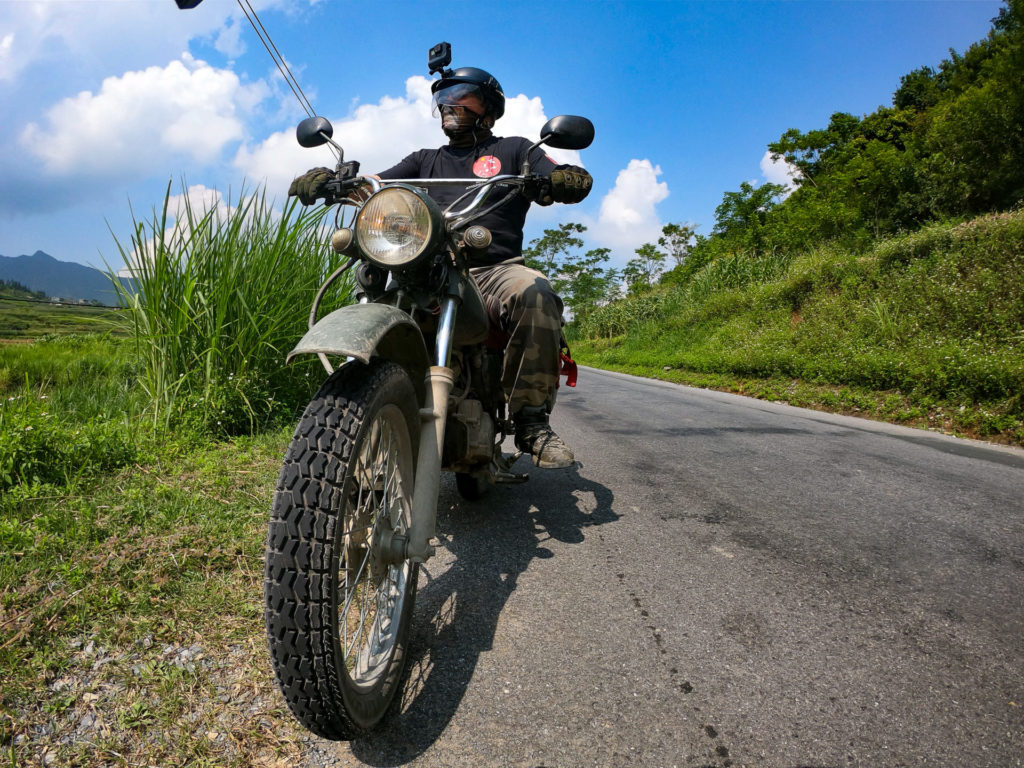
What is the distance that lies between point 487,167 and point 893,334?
9.40 meters

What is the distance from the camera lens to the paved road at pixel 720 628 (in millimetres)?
1255

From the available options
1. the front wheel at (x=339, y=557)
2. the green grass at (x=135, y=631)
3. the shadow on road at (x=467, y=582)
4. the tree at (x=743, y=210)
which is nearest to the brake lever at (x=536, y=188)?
the front wheel at (x=339, y=557)

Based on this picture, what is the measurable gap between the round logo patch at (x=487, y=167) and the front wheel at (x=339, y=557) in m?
1.43

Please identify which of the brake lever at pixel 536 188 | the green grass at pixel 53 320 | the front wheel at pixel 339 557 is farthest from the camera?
the green grass at pixel 53 320

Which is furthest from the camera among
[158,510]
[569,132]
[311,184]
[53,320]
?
[53,320]

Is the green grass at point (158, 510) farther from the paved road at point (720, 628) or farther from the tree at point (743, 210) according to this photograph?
the tree at point (743, 210)

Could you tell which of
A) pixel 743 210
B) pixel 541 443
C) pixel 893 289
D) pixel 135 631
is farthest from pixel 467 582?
pixel 743 210

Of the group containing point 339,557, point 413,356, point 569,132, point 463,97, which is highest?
point 463,97

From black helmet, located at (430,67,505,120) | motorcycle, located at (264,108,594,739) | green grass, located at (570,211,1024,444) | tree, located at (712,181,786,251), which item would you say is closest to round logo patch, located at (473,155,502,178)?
motorcycle, located at (264,108,594,739)

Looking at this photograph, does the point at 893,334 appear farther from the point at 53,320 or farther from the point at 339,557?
the point at 53,320

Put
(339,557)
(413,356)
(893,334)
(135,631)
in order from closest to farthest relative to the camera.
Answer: (339,557) → (135,631) → (413,356) → (893,334)

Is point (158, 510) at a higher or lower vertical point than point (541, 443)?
lower

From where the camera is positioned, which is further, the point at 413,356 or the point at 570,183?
the point at 570,183

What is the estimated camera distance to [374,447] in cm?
142
